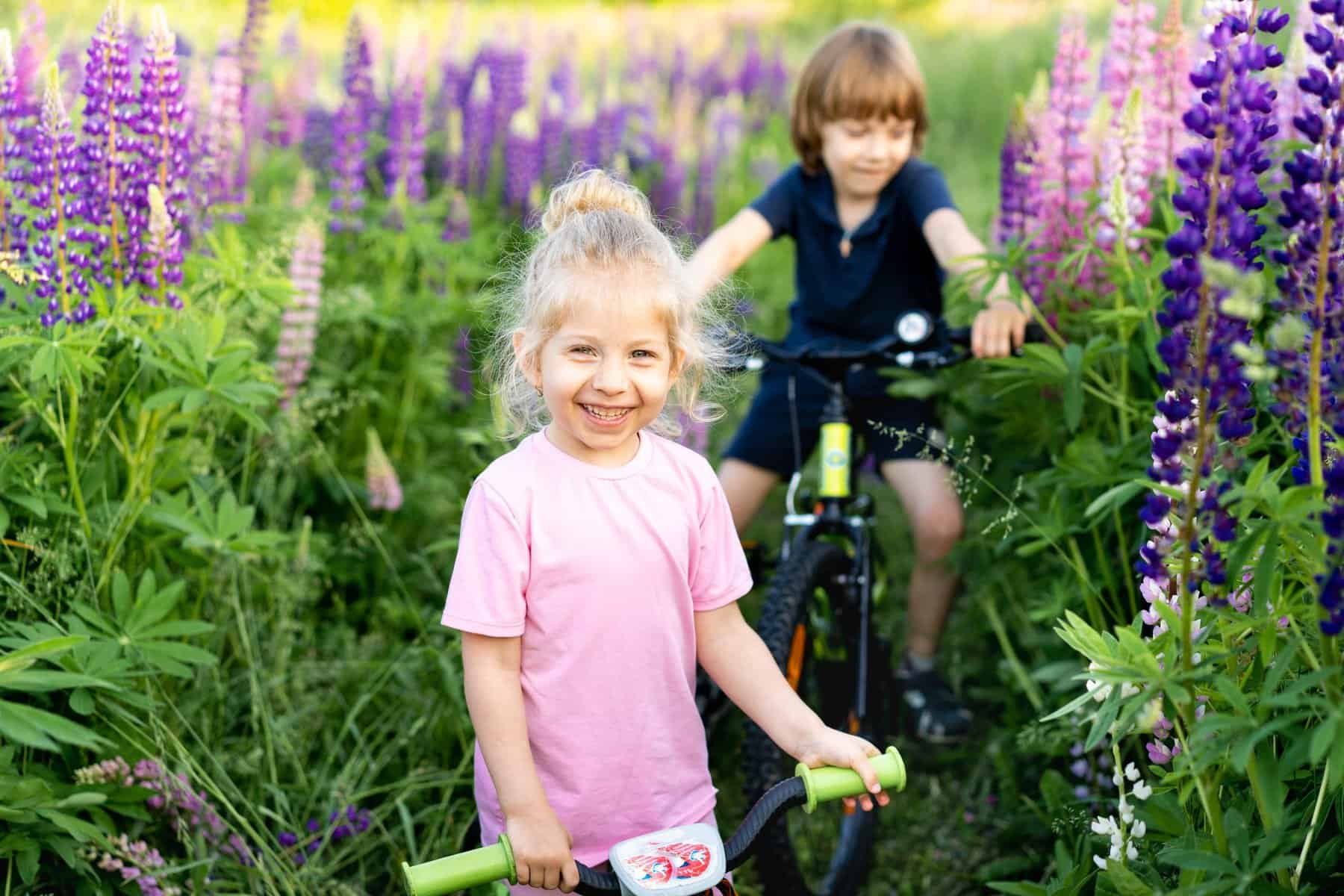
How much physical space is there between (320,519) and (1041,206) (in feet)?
7.21

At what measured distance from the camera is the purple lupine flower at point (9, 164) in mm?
2889

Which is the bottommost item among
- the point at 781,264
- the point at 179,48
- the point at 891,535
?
the point at 891,535

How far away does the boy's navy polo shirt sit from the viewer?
12.2 feet

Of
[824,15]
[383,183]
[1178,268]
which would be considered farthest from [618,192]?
[824,15]

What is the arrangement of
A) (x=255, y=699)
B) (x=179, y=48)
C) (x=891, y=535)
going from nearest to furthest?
(x=255, y=699)
(x=179, y=48)
(x=891, y=535)

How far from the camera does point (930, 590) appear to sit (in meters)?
3.74

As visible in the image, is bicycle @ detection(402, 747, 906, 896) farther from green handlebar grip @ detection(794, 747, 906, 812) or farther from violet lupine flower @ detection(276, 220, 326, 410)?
violet lupine flower @ detection(276, 220, 326, 410)

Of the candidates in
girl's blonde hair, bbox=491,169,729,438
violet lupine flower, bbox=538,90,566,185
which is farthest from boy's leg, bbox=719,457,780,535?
violet lupine flower, bbox=538,90,566,185

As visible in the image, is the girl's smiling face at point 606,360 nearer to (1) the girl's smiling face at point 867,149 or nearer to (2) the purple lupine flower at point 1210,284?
(2) the purple lupine flower at point 1210,284

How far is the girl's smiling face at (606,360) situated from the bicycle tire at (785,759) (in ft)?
3.06

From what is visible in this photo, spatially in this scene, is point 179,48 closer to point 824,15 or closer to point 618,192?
point 618,192

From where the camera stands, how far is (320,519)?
159 inches

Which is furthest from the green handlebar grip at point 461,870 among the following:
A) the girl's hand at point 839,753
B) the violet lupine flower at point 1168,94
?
the violet lupine flower at point 1168,94

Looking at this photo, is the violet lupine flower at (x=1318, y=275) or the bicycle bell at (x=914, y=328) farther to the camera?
the bicycle bell at (x=914, y=328)
